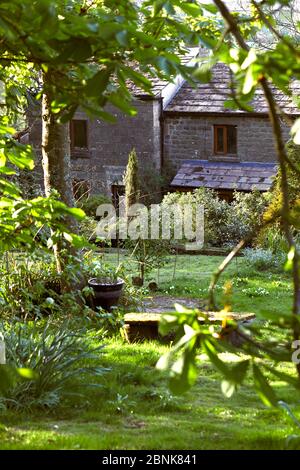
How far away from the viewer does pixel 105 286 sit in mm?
10336

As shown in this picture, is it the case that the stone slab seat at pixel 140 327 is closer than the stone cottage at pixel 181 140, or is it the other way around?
the stone slab seat at pixel 140 327

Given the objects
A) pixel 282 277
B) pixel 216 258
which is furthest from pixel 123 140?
pixel 282 277

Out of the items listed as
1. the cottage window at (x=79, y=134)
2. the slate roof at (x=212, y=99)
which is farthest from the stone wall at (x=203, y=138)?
the cottage window at (x=79, y=134)

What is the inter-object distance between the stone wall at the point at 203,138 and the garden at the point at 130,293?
729cm

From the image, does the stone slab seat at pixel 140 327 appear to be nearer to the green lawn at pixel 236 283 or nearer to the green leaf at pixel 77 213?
the green lawn at pixel 236 283

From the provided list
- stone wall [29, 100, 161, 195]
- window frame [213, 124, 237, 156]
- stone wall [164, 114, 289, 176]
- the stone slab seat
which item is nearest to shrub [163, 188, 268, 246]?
stone wall [164, 114, 289, 176]

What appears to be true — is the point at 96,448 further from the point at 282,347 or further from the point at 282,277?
the point at 282,277

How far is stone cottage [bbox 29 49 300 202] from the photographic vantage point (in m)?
24.2

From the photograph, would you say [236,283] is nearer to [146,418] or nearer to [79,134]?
[146,418]

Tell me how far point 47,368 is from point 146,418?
0.94m

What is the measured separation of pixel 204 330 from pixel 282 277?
14580 millimetres

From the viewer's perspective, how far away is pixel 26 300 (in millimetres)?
8883

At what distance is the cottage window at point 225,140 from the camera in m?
25.1
